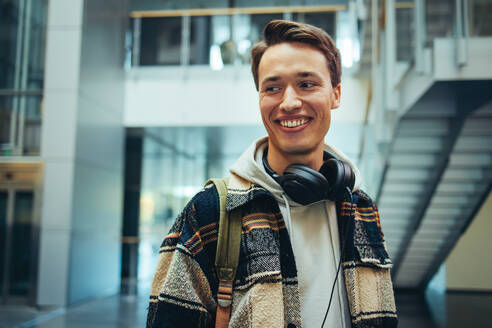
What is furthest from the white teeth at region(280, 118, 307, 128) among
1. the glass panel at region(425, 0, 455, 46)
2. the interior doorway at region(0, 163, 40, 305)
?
the interior doorway at region(0, 163, 40, 305)

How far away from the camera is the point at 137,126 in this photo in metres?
9.40

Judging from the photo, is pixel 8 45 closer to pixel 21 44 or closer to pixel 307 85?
pixel 21 44

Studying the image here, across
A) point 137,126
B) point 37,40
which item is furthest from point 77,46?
point 137,126

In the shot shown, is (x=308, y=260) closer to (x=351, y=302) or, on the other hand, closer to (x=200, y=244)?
(x=351, y=302)

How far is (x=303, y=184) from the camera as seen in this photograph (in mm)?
1343

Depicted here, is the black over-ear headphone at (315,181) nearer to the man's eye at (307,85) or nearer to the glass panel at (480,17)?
the man's eye at (307,85)

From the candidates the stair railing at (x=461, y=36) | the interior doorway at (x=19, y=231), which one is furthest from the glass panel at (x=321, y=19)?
the interior doorway at (x=19, y=231)

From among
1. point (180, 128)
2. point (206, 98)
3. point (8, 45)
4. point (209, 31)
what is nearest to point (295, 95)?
point (206, 98)

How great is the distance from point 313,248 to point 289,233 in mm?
100

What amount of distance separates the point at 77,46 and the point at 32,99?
4.10 ft

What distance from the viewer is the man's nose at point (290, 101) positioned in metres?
1.38

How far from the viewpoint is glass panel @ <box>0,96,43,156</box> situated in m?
7.78

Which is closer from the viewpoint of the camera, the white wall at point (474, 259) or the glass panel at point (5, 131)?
the glass panel at point (5, 131)

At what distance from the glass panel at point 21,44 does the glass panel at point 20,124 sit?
0.86 feet
